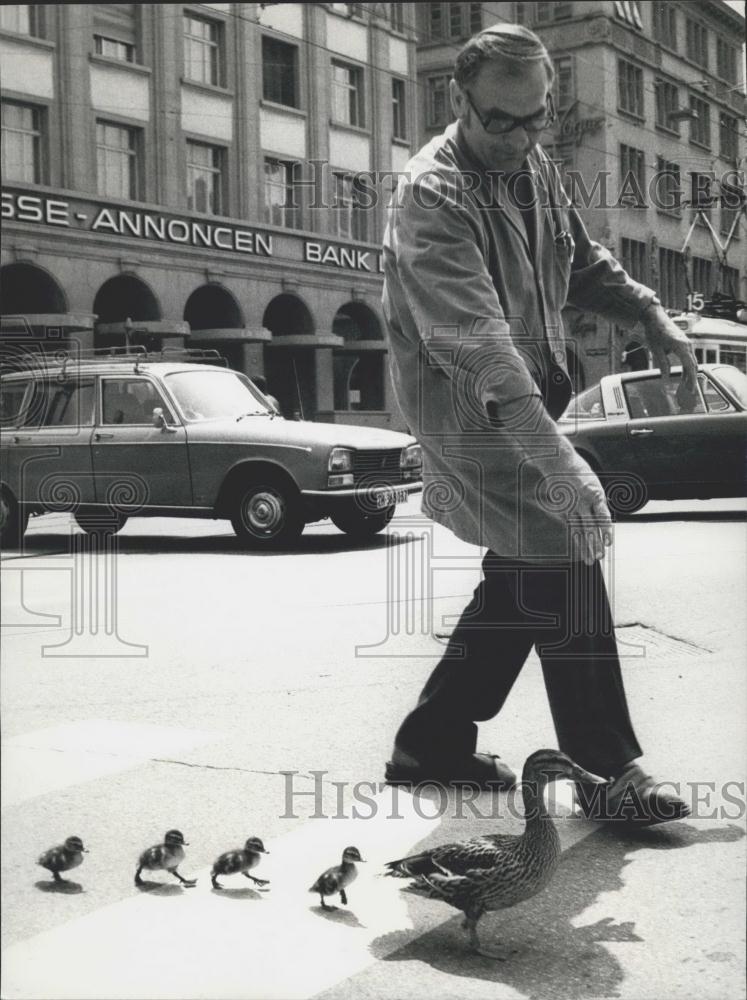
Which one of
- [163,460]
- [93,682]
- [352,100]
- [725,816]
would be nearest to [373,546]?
[163,460]

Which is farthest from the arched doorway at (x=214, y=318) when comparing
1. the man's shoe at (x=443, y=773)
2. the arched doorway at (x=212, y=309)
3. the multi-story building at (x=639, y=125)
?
the man's shoe at (x=443, y=773)

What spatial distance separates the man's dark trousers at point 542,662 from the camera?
5.57ft

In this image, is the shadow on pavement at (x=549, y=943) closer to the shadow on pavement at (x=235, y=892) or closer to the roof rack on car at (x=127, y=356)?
the shadow on pavement at (x=235, y=892)

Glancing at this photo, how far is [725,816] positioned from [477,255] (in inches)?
35.6

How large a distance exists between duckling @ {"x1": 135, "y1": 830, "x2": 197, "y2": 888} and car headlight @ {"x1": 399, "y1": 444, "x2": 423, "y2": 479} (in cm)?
57

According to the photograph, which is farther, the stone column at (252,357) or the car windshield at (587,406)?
the car windshield at (587,406)

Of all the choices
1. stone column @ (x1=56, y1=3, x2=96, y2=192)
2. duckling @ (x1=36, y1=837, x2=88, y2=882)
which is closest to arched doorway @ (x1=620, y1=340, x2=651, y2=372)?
stone column @ (x1=56, y1=3, x2=96, y2=192)

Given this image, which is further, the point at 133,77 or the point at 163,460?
the point at 163,460

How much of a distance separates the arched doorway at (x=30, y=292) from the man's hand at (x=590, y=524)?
67 cm

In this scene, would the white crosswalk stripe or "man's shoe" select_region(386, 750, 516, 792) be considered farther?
"man's shoe" select_region(386, 750, 516, 792)

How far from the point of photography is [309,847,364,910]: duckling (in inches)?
66.5

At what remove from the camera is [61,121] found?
1498 millimetres

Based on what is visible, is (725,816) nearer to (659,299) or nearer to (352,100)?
(659,299)

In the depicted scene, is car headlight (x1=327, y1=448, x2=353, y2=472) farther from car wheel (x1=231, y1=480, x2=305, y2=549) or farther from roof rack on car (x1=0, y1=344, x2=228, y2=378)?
roof rack on car (x1=0, y1=344, x2=228, y2=378)
